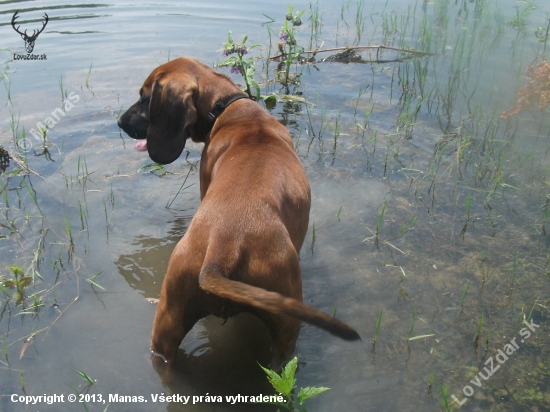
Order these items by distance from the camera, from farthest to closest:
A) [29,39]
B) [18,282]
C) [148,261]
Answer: [29,39]
[148,261]
[18,282]

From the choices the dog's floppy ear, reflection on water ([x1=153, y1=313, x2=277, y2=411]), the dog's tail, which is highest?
the dog's floppy ear

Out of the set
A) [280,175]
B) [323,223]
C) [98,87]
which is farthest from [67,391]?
[98,87]

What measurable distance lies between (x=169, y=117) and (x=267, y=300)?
6.17ft

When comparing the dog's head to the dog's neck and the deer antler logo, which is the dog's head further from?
the deer antler logo

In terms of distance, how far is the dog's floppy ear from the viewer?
3678mm

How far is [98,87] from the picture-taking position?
21.9 feet

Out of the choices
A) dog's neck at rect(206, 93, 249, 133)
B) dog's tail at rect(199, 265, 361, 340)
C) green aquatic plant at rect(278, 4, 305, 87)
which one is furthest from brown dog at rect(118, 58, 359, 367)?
green aquatic plant at rect(278, 4, 305, 87)

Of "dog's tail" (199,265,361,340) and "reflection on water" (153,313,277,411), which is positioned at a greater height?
"dog's tail" (199,265,361,340)

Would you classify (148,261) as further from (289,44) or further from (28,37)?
(28,37)

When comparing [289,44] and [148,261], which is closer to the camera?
[148,261]

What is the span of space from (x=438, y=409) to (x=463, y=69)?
195 inches

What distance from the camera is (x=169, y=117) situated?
371 centimetres

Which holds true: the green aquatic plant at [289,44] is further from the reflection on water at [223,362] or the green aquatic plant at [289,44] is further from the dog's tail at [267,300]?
the dog's tail at [267,300]

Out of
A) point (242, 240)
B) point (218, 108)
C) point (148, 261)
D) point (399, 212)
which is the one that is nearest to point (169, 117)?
point (218, 108)
